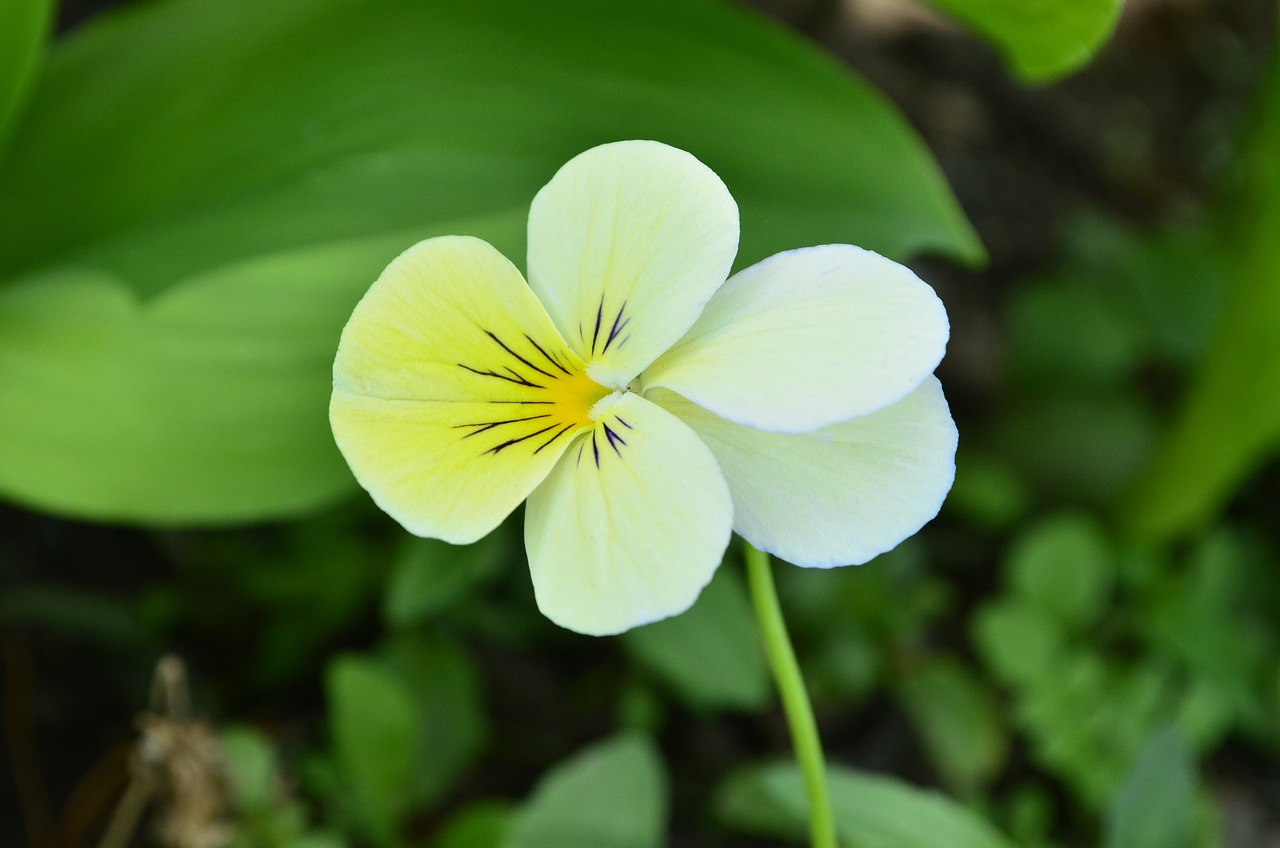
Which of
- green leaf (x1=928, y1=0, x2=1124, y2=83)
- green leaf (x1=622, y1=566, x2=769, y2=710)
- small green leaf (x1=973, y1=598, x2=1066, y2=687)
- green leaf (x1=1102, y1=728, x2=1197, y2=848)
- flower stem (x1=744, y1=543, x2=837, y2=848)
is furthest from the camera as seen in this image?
small green leaf (x1=973, y1=598, x2=1066, y2=687)

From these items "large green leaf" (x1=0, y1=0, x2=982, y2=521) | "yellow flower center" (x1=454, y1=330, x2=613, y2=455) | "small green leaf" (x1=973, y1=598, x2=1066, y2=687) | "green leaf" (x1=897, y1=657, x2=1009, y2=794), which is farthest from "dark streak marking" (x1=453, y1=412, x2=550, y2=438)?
"green leaf" (x1=897, y1=657, x2=1009, y2=794)

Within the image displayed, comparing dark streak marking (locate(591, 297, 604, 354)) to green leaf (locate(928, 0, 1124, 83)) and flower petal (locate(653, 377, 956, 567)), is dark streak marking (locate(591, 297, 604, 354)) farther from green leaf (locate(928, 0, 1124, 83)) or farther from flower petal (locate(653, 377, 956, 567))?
green leaf (locate(928, 0, 1124, 83))

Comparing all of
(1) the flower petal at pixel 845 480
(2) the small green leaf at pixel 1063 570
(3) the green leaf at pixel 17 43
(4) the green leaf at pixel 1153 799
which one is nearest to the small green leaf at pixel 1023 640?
(2) the small green leaf at pixel 1063 570

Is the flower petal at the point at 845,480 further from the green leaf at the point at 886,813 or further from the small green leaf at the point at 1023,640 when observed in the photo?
the small green leaf at the point at 1023,640

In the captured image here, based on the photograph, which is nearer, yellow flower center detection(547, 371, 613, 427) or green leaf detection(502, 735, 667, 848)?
yellow flower center detection(547, 371, 613, 427)

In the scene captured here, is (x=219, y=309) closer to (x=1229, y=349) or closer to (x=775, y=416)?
(x=775, y=416)

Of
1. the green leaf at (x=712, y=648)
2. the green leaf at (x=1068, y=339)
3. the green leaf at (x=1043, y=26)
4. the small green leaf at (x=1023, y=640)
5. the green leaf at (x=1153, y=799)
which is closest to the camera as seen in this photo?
the green leaf at (x=1043, y=26)

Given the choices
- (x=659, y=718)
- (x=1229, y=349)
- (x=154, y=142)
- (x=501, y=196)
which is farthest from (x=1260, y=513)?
(x=154, y=142)
